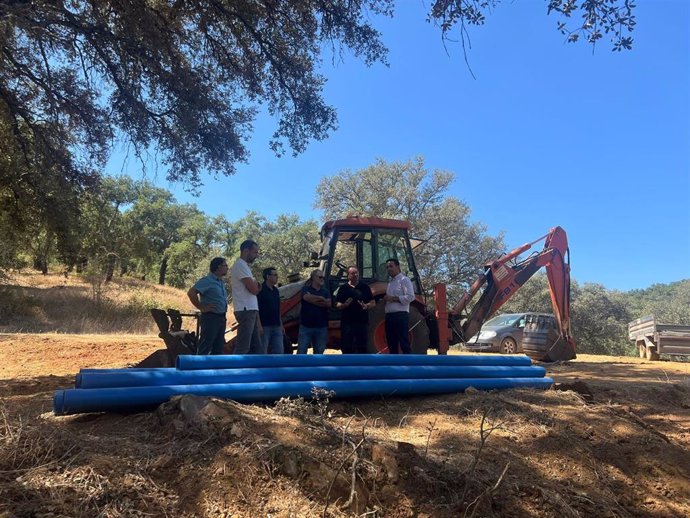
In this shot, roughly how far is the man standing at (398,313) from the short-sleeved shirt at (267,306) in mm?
1507

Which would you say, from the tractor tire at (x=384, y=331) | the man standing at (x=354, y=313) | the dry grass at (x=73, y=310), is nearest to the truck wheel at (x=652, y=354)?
the tractor tire at (x=384, y=331)

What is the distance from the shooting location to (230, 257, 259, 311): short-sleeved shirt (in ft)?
18.7

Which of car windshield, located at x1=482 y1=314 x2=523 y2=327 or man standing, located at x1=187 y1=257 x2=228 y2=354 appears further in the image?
car windshield, located at x1=482 y1=314 x2=523 y2=327

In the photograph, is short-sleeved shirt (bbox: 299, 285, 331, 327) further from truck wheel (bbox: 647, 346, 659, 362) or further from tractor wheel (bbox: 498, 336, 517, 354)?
truck wheel (bbox: 647, 346, 659, 362)

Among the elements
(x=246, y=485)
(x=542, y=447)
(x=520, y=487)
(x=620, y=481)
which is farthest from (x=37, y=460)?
(x=620, y=481)

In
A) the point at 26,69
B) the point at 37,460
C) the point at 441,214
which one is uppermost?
the point at 441,214

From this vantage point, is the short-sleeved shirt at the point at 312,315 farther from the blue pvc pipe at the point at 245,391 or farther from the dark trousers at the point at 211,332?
the blue pvc pipe at the point at 245,391

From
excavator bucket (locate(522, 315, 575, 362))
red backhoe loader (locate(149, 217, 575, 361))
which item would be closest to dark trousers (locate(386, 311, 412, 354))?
red backhoe loader (locate(149, 217, 575, 361))

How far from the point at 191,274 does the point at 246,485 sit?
45.4 m

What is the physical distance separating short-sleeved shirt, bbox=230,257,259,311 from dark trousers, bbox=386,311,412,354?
6.09 feet

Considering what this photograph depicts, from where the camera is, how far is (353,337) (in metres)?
6.77

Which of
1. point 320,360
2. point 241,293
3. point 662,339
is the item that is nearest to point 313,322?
point 241,293

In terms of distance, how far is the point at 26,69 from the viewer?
793 cm

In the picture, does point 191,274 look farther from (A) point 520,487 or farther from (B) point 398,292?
(A) point 520,487
